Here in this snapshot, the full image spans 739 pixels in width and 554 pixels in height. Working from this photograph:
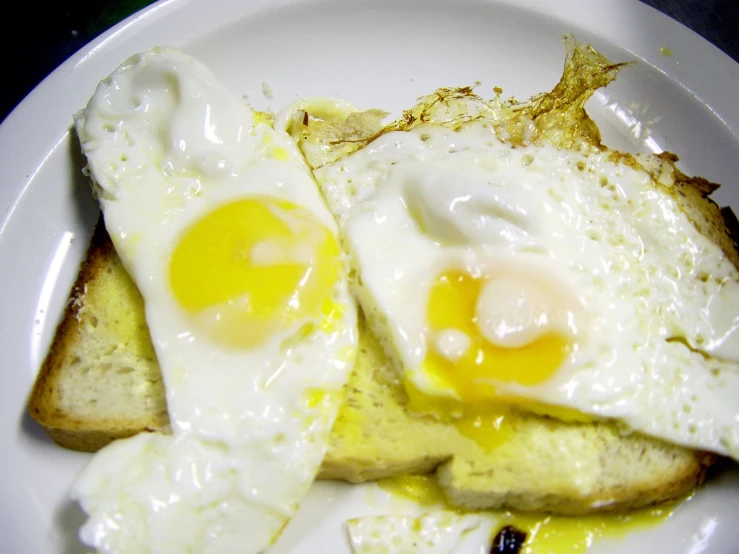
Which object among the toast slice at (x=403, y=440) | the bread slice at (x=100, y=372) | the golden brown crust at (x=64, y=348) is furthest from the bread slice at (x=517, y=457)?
the golden brown crust at (x=64, y=348)

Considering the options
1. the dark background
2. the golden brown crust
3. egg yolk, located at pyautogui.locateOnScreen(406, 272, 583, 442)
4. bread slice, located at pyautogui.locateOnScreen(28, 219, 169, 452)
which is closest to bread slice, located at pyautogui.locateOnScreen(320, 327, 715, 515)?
egg yolk, located at pyautogui.locateOnScreen(406, 272, 583, 442)

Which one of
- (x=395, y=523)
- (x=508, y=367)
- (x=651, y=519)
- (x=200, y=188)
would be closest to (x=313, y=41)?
(x=200, y=188)

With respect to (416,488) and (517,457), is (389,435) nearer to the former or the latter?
(416,488)

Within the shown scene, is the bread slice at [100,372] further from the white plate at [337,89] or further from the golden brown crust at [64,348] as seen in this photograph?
the white plate at [337,89]

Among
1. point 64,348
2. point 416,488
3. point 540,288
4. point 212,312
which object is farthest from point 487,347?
point 64,348

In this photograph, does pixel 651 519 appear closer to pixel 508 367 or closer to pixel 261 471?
pixel 508 367

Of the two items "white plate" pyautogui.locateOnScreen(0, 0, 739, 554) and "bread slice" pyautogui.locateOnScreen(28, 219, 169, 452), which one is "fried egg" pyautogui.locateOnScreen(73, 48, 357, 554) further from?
"white plate" pyautogui.locateOnScreen(0, 0, 739, 554)
